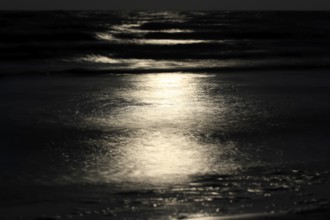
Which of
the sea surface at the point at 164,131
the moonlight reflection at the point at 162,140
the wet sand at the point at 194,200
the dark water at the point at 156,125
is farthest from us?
the dark water at the point at 156,125

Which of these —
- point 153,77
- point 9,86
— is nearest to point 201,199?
point 9,86

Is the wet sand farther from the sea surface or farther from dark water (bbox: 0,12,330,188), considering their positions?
dark water (bbox: 0,12,330,188)

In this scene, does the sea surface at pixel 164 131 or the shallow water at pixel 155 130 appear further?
the shallow water at pixel 155 130

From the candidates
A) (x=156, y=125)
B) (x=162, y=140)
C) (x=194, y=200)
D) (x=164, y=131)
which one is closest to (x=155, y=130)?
(x=164, y=131)

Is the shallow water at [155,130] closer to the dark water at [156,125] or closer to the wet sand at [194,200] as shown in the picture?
the dark water at [156,125]

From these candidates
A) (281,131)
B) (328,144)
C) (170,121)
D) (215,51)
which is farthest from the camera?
(215,51)

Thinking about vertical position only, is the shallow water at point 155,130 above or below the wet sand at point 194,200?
above

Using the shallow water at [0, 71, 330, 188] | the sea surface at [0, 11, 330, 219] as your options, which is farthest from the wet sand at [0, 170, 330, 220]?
the shallow water at [0, 71, 330, 188]

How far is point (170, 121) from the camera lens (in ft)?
25.8

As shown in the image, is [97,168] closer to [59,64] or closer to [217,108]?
[217,108]

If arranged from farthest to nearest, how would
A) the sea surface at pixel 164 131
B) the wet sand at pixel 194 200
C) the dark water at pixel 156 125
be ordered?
the dark water at pixel 156 125 → the sea surface at pixel 164 131 → the wet sand at pixel 194 200

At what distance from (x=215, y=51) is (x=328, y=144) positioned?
17488mm

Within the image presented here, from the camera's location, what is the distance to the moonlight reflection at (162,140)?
5.55 m

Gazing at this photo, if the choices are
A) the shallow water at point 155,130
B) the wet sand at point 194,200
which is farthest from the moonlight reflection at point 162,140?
the wet sand at point 194,200
